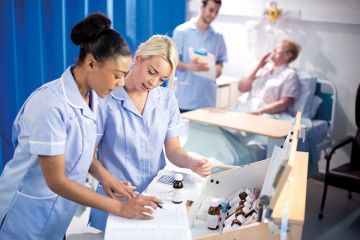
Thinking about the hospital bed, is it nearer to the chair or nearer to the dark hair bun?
the chair

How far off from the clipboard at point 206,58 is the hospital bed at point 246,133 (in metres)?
0.32

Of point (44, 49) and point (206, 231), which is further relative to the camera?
point (44, 49)

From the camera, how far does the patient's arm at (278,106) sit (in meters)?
4.03

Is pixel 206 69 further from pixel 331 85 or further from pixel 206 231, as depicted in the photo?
pixel 206 231

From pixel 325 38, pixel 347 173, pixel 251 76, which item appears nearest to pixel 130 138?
pixel 347 173

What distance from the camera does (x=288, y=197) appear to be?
1.37 meters

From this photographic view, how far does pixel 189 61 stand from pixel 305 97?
1068mm

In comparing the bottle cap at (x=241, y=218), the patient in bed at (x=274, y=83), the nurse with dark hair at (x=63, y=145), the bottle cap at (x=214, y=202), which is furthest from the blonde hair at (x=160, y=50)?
the patient in bed at (x=274, y=83)

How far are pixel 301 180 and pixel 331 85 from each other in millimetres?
2921

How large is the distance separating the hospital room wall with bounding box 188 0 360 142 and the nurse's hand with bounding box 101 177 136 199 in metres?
3.12

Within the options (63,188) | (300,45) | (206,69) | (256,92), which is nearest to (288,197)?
(63,188)

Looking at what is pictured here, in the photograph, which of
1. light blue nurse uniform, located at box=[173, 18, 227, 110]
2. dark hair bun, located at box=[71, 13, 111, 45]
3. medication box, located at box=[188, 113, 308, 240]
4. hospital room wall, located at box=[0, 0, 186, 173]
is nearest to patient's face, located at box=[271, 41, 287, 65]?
light blue nurse uniform, located at box=[173, 18, 227, 110]

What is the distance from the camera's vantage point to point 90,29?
147cm

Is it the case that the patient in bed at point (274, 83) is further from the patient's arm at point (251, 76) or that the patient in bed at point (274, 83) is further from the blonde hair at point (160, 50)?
the blonde hair at point (160, 50)
